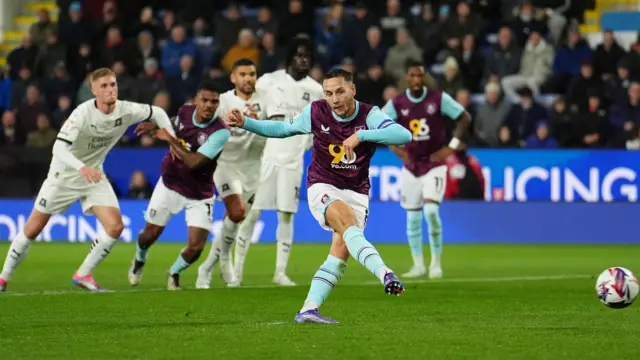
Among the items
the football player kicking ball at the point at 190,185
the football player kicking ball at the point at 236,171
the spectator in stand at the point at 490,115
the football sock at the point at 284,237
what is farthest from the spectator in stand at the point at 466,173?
the football player kicking ball at the point at 190,185

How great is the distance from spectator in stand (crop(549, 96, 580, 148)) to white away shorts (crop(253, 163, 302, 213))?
27.4ft

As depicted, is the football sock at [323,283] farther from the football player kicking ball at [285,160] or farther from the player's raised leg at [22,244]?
the football player kicking ball at [285,160]

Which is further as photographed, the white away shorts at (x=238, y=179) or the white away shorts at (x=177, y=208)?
the white away shorts at (x=238, y=179)

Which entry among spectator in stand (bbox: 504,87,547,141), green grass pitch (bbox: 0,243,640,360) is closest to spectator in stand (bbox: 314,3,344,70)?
spectator in stand (bbox: 504,87,547,141)

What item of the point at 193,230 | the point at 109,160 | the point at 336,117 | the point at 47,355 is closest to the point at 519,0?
the point at 109,160

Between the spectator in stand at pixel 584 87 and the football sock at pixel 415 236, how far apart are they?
303 inches

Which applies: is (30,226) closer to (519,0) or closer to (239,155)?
(239,155)

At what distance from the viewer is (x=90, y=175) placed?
12156 mm

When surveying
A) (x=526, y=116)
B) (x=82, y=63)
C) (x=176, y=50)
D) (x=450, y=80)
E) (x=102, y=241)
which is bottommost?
(x=102, y=241)

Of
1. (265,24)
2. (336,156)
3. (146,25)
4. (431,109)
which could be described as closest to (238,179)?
(431,109)

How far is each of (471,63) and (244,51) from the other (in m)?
4.19

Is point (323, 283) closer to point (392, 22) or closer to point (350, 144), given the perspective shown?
point (350, 144)

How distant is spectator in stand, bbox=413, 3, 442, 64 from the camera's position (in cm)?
2442

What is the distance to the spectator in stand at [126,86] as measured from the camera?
23.7 metres
